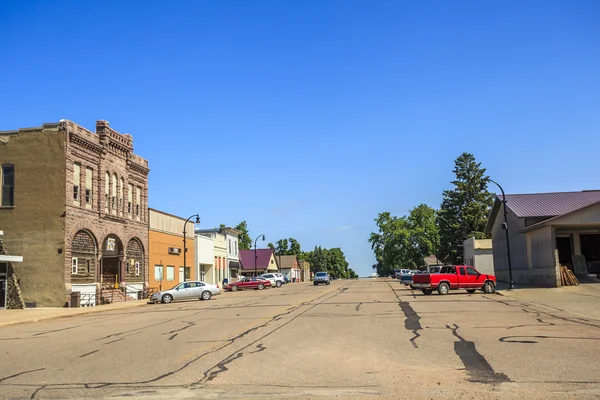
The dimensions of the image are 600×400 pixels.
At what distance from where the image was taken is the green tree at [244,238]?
12025 cm

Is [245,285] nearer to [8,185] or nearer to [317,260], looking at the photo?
[8,185]

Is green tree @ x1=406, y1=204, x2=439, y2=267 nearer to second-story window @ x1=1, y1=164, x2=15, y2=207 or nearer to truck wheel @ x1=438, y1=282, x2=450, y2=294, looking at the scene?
truck wheel @ x1=438, y1=282, x2=450, y2=294

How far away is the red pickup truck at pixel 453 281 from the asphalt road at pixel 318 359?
13.4 meters

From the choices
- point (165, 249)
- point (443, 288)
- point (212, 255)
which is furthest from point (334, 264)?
point (443, 288)

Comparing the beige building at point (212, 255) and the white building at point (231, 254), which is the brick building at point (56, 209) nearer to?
the beige building at point (212, 255)

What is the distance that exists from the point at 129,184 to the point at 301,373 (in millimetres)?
37803

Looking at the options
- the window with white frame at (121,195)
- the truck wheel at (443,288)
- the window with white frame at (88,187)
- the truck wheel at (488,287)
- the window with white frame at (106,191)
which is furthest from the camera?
the window with white frame at (121,195)

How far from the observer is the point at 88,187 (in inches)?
1494

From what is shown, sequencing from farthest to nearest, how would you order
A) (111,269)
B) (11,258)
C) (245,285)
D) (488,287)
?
(245,285) < (111,269) < (488,287) < (11,258)

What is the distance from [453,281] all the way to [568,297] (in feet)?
22.2

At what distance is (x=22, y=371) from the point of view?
1063 cm

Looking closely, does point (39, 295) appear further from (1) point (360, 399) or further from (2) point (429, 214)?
(2) point (429, 214)

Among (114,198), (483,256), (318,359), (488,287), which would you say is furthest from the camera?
(483,256)

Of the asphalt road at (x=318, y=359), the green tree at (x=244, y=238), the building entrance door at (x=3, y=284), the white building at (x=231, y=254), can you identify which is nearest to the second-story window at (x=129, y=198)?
the building entrance door at (x=3, y=284)
